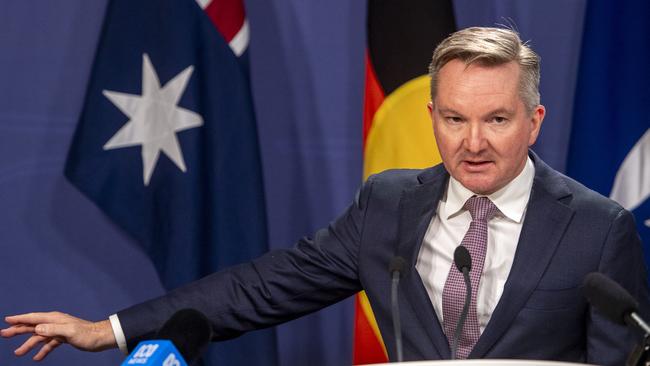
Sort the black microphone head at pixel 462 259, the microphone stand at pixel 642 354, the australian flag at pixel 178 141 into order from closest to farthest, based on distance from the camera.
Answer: the microphone stand at pixel 642 354
the black microphone head at pixel 462 259
the australian flag at pixel 178 141

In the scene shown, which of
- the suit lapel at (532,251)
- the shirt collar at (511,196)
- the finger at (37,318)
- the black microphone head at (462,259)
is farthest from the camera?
the shirt collar at (511,196)

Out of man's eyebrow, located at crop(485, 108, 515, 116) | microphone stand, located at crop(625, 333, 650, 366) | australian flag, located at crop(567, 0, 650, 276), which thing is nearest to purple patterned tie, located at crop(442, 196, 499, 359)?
man's eyebrow, located at crop(485, 108, 515, 116)

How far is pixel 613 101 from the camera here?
11.3ft

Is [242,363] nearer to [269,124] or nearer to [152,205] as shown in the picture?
[152,205]

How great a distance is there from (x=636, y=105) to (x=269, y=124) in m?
1.35

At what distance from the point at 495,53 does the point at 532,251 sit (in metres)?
0.48

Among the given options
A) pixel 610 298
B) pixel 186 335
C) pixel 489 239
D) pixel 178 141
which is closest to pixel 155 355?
pixel 186 335

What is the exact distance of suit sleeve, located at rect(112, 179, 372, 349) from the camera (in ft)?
7.84

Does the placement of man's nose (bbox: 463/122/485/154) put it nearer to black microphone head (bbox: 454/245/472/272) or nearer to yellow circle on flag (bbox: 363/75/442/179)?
black microphone head (bbox: 454/245/472/272)

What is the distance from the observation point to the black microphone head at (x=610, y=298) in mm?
1502

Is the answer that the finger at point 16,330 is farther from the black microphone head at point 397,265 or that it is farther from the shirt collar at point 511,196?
the shirt collar at point 511,196

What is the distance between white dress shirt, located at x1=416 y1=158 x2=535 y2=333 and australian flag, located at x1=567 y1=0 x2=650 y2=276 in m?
1.10

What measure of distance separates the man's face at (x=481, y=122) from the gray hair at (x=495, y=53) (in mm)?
15

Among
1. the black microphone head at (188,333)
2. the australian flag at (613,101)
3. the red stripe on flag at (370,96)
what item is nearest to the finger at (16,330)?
the black microphone head at (188,333)
